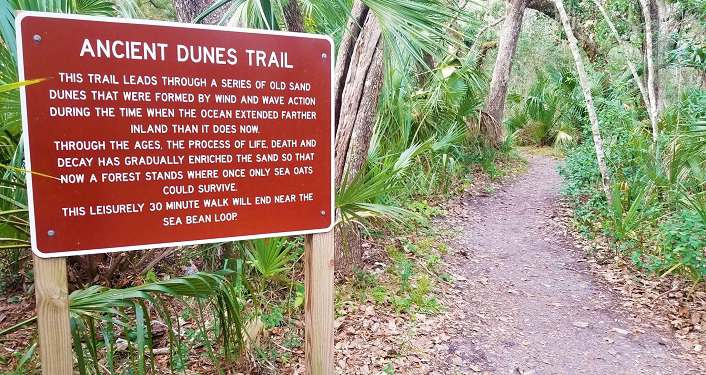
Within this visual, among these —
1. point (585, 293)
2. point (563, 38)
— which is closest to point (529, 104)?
point (563, 38)

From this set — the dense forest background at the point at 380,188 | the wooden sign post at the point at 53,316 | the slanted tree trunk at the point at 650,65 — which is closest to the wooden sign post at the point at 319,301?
the dense forest background at the point at 380,188

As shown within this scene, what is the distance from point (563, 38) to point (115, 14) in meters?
12.9

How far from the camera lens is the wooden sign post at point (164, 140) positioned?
1.65m

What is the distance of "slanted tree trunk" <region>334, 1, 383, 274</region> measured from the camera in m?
4.46

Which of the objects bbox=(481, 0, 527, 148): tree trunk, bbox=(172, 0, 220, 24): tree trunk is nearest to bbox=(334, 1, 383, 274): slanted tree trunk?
bbox=(172, 0, 220, 24): tree trunk

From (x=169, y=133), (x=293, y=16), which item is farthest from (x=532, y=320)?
(x=169, y=133)

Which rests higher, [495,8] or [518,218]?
[495,8]

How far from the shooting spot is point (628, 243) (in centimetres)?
574

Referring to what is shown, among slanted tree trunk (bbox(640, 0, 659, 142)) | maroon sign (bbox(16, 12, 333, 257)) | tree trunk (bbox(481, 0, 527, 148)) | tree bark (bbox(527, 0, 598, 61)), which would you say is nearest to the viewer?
maroon sign (bbox(16, 12, 333, 257))

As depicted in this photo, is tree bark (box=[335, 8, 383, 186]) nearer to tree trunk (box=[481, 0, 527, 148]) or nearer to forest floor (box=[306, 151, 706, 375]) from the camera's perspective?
forest floor (box=[306, 151, 706, 375])

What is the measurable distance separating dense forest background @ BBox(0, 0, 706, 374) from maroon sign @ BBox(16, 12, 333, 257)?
1.06 feet

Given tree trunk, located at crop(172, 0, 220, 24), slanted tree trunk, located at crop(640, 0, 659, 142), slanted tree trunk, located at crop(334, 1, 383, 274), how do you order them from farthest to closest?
slanted tree trunk, located at crop(640, 0, 659, 142)
slanted tree trunk, located at crop(334, 1, 383, 274)
tree trunk, located at crop(172, 0, 220, 24)

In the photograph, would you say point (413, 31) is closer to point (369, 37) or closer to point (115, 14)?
point (369, 37)

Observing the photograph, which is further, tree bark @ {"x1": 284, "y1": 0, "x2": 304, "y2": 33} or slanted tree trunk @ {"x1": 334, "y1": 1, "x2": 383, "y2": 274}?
slanted tree trunk @ {"x1": 334, "y1": 1, "x2": 383, "y2": 274}
